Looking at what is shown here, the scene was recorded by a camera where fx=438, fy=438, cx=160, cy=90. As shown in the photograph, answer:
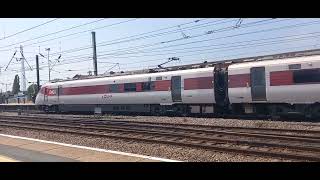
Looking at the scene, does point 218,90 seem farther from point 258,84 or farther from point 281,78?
point 281,78

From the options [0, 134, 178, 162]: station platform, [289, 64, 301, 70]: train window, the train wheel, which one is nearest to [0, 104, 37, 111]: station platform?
[289, 64, 301, 70]: train window

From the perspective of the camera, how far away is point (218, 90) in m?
26.4

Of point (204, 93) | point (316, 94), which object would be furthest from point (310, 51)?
point (204, 93)

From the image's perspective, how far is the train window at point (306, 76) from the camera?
69.1ft

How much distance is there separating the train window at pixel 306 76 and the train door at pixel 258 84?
192 cm

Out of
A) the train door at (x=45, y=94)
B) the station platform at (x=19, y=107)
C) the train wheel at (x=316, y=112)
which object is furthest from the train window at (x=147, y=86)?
the station platform at (x=19, y=107)

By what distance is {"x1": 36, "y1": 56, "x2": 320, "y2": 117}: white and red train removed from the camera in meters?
21.8

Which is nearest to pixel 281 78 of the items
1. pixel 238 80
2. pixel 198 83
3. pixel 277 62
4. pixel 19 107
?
pixel 277 62

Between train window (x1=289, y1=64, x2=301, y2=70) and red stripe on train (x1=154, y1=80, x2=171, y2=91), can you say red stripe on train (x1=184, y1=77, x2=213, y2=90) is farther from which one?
train window (x1=289, y1=64, x2=301, y2=70)

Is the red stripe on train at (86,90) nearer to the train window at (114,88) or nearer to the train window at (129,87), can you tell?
the train window at (114,88)

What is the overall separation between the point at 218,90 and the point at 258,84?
3.22m

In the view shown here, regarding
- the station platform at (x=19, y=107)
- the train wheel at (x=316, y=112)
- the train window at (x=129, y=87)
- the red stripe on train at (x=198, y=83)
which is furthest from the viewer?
the station platform at (x=19, y=107)

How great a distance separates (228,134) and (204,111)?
11.3 m
